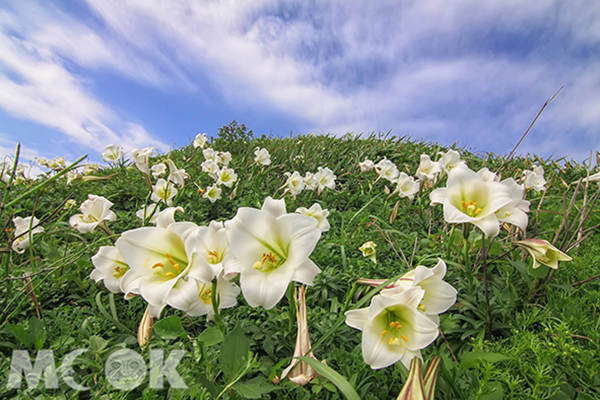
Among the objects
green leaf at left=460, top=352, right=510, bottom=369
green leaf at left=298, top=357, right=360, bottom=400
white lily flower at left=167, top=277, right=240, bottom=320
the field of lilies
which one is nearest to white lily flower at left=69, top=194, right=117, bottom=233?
the field of lilies

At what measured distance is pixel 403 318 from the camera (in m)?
1.19

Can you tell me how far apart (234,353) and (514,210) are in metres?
1.32

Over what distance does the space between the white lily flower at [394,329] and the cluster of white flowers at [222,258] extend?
0.25m

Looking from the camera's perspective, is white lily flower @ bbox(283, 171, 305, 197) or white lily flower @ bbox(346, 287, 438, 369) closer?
white lily flower @ bbox(346, 287, 438, 369)

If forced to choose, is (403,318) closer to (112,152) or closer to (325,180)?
(325,180)

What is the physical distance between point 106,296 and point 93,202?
630 mm

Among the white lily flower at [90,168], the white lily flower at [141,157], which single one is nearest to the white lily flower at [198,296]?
the white lily flower at [141,157]

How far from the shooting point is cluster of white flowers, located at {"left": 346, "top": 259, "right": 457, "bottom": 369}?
1.10 m

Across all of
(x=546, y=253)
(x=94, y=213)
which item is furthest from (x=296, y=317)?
→ (x=94, y=213)

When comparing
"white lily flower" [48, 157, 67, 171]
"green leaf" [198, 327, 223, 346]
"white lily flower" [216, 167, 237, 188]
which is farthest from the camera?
"white lily flower" [48, 157, 67, 171]

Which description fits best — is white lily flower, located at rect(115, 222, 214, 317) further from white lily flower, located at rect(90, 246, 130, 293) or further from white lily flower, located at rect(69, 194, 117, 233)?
white lily flower, located at rect(69, 194, 117, 233)

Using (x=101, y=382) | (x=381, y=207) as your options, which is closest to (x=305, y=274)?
(x=101, y=382)

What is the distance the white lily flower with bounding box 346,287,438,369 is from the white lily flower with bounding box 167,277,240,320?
0.43m

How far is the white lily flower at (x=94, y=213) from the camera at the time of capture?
6.30 ft
